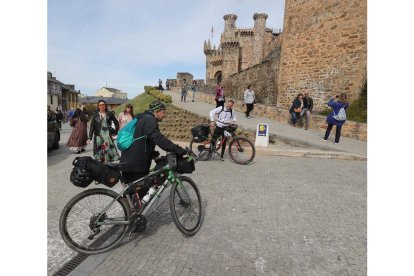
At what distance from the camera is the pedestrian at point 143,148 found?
3.18 m

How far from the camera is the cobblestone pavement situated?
2695 mm

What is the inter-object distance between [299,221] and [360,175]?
325 cm

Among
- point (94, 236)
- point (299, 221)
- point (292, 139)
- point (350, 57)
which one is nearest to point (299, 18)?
point (350, 57)

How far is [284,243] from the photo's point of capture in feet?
10.3

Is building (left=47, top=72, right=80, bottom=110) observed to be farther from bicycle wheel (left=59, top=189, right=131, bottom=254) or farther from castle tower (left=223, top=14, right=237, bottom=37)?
bicycle wheel (left=59, top=189, right=131, bottom=254)

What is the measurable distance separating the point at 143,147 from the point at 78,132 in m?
5.80

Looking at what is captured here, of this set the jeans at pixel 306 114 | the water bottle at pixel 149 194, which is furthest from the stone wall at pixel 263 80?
the water bottle at pixel 149 194

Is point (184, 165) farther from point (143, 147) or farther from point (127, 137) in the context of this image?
point (127, 137)

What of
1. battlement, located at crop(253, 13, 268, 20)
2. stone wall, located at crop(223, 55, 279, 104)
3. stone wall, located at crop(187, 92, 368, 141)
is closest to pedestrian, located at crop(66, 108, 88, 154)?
stone wall, located at crop(187, 92, 368, 141)

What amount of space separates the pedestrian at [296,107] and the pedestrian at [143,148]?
978 cm

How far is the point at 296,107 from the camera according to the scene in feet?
39.7

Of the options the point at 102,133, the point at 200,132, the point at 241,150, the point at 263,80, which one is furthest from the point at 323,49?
the point at 102,133

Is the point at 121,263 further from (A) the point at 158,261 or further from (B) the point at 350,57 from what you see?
(B) the point at 350,57
